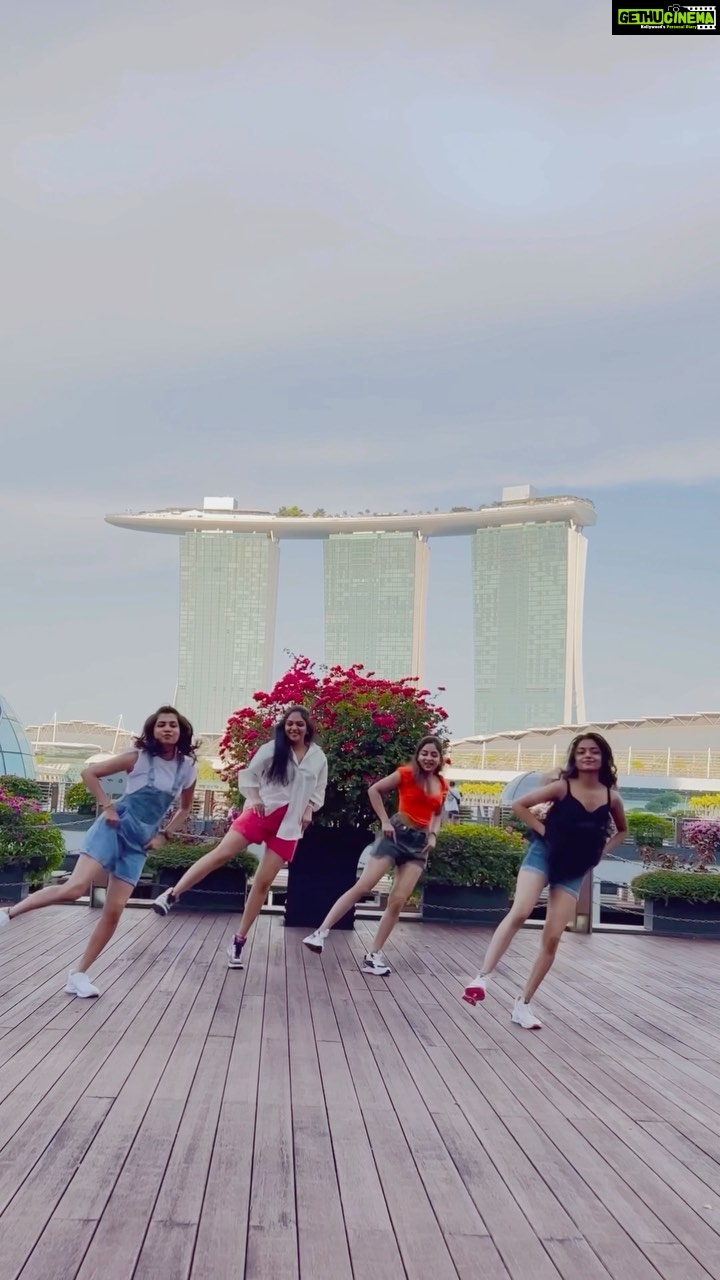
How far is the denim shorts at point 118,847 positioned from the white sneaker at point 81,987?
536 millimetres

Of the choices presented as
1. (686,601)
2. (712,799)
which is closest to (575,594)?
(686,601)

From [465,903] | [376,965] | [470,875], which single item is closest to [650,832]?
[465,903]

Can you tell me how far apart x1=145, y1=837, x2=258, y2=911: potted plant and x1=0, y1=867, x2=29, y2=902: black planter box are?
1.06 m

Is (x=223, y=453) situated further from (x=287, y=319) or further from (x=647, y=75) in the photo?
(x=647, y=75)

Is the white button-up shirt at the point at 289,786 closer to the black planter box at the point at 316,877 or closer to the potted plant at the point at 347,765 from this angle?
the potted plant at the point at 347,765

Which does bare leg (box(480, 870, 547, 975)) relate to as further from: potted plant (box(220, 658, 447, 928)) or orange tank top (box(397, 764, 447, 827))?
potted plant (box(220, 658, 447, 928))

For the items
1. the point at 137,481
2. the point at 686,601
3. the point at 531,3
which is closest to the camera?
the point at 531,3

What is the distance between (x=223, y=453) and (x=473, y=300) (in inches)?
1834

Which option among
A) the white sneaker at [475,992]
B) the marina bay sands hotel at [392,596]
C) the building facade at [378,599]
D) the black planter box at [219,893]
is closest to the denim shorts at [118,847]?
the white sneaker at [475,992]

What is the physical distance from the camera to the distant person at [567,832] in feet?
18.4

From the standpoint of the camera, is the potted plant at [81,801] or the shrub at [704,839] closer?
the shrub at [704,839]

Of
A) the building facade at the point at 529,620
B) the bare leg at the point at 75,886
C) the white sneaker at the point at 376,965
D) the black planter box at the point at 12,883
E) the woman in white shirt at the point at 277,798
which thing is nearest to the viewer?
the bare leg at the point at 75,886

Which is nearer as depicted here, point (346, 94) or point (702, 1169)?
point (702, 1169)

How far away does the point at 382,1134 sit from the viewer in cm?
369
